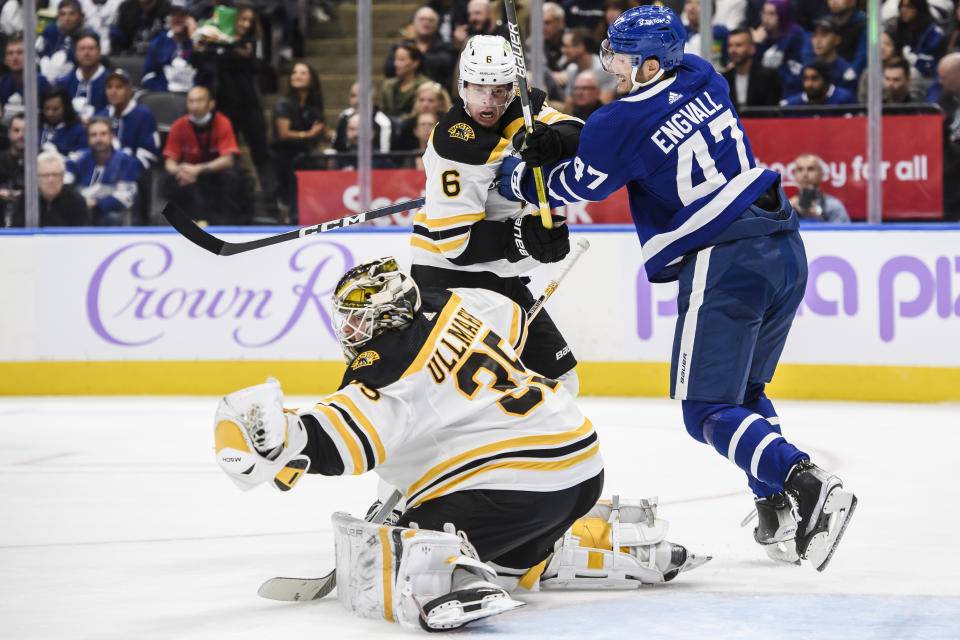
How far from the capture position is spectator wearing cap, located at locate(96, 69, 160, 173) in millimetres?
6746

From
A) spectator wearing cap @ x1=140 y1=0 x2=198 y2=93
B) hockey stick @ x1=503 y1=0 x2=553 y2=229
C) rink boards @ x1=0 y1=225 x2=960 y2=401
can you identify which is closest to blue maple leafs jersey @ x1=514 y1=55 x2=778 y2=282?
hockey stick @ x1=503 y1=0 x2=553 y2=229

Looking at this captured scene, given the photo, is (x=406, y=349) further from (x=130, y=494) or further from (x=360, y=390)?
(x=130, y=494)

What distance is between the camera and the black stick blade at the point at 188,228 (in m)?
3.73

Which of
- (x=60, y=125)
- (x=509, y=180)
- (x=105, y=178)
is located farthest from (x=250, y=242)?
(x=60, y=125)

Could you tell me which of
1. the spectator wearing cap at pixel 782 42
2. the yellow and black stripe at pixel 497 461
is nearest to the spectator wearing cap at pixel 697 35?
the spectator wearing cap at pixel 782 42

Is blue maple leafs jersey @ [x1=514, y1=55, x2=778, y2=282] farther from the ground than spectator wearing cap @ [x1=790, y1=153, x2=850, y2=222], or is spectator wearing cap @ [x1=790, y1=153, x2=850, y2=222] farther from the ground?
blue maple leafs jersey @ [x1=514, y1=55, x2=778, y2=282]

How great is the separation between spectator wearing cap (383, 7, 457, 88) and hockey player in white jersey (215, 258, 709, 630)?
3.95m

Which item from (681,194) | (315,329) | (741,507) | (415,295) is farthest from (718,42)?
(415,295)

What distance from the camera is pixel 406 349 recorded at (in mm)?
2523

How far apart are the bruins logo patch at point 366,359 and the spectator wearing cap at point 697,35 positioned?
159 inches

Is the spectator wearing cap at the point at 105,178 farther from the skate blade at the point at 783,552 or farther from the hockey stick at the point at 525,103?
the skate blade at the point at 783,552

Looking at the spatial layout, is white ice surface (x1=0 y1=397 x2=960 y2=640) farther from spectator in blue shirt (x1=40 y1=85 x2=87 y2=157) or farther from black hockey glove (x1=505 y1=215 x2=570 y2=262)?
spectator in blue shirt (x1=40 y1=85 x2=87 y2=157)

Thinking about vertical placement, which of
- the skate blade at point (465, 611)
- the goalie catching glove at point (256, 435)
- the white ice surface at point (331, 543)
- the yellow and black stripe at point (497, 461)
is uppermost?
the goalie catching glove at point (256, 435)

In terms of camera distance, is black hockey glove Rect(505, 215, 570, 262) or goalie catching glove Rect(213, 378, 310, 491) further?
black hockey glove Rect(505, 215, 570, 262)
